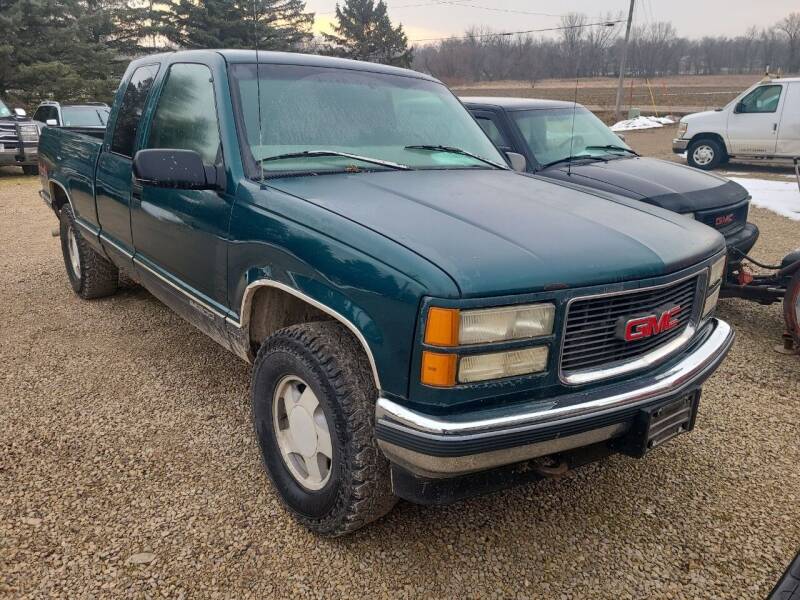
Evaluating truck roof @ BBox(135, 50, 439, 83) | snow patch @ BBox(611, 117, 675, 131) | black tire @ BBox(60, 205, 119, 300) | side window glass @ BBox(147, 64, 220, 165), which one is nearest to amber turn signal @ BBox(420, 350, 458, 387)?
side window glass @ BBox(147, 64, 220, 165)

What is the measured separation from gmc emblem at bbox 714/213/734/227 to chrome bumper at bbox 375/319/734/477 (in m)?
3.52

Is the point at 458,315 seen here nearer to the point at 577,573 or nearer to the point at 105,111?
the point at 577,573

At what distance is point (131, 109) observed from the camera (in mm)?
3873

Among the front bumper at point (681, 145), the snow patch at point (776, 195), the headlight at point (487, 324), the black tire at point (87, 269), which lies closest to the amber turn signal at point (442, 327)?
the headlight at point (487, 324)

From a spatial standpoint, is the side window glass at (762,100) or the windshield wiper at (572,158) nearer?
the windshield wiper at (572,158)

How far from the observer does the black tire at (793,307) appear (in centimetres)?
418

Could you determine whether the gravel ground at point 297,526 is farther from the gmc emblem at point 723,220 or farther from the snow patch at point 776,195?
the snow patch at point 776,195

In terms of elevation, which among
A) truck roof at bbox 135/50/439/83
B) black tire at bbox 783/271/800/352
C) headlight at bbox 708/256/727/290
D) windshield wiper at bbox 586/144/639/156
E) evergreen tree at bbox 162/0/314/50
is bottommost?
black tire at bbox 783/271/800/352

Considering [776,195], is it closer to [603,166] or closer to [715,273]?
[603,166]

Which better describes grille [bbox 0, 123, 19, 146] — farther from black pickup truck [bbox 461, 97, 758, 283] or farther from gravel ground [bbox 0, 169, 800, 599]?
gravel ground [bbox 0, 169, 800, 599]

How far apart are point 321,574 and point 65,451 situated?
60.7 inches

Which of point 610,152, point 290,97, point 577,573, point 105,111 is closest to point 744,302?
point 610,152

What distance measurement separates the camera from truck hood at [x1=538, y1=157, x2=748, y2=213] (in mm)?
5066

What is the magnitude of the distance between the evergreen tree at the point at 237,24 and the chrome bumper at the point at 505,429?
6.20ft
